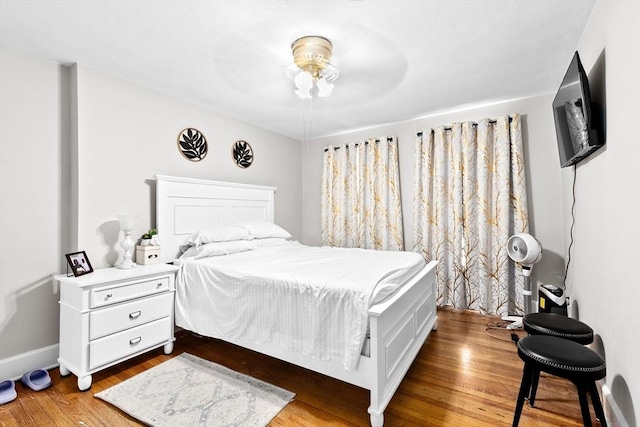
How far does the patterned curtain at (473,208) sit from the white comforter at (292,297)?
1119 millimetres

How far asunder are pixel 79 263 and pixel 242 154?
222 cm

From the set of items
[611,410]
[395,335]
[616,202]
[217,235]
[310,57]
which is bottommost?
[611,410]

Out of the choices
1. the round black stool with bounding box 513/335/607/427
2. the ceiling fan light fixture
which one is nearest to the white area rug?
the round black stool with bounding box 513/335/607/427

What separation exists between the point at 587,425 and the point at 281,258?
2.24 meters

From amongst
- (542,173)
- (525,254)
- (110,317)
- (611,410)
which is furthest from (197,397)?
(542,173)

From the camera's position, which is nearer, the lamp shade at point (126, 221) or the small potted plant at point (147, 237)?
the lamp shade at point (126, 221)

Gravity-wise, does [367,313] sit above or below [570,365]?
above

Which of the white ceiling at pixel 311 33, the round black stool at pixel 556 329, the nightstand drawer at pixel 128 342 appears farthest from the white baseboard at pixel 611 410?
the nightstand drawer at pixel 128 342

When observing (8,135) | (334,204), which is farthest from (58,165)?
(334,204)

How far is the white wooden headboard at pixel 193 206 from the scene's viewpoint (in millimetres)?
2943

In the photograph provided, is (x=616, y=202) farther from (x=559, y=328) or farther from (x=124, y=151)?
(x=124, y=151)

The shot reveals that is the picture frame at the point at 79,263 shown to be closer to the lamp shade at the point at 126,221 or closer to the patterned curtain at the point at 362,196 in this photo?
the lamp shade at the point at 126,221

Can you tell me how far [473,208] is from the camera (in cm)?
359

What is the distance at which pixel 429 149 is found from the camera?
3.87 meters
